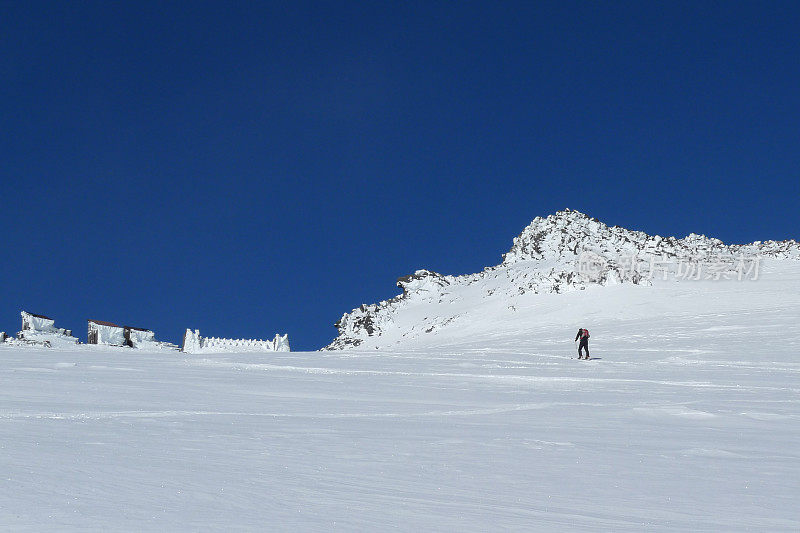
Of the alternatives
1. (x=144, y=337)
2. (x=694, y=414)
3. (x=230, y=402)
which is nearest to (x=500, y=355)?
(x=694, y=414)

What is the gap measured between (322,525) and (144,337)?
1839 inches

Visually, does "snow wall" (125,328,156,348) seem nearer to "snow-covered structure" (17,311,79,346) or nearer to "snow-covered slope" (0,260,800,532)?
"snow-covered structure" (17,311,79,346)

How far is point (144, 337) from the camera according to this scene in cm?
4666

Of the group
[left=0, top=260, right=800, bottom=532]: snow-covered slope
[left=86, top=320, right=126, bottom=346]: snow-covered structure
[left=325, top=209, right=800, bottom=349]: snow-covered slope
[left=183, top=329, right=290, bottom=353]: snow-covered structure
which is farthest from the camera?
[left=325, top=209, right=800, bottom=349]: snow-covered slope

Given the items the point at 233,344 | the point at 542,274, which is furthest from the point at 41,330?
the point at 542,274

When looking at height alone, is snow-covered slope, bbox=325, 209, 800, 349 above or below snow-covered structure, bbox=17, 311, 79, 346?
above

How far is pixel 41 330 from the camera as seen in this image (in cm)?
4256

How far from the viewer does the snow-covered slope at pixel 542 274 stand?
58.6 metres

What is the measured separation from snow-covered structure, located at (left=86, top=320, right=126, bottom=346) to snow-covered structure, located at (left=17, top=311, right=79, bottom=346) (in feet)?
3.83

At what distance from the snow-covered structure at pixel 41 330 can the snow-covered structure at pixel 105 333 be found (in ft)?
3.83

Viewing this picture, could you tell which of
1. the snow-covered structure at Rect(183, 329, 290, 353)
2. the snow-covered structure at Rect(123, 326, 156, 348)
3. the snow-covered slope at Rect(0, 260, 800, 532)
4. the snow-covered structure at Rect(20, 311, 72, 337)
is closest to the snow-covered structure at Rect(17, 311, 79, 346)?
the snow-covered structure at Rect(20, 311, 72, 337)

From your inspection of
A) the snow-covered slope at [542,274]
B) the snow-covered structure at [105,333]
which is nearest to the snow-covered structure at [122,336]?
the snow-covered structure at [105,333]

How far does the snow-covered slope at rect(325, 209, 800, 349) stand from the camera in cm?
5856

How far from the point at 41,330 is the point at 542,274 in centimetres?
4818
